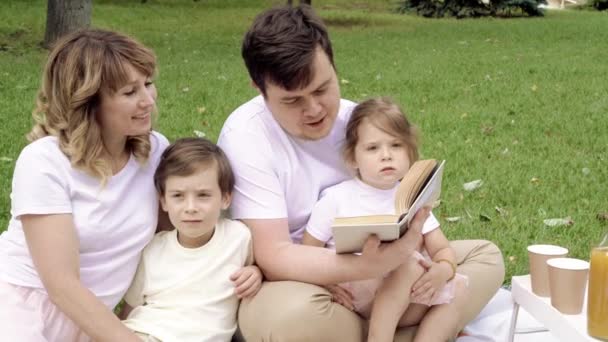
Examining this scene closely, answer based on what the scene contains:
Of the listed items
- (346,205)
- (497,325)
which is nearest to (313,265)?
(346,205)

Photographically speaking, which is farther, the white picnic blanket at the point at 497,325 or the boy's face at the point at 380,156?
the white picnic blanket at the point at 497,325

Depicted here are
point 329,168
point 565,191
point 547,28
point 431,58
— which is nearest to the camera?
point 329,168

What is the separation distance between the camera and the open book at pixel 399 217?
234 centimetres

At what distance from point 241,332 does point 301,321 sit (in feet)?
0.91

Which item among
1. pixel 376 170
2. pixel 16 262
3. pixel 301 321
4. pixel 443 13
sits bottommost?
pixel 443 13

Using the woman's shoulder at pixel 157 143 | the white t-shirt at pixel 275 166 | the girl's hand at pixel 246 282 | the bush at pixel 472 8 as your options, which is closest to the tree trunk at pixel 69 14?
the woman's shoulder at pixel 157 143

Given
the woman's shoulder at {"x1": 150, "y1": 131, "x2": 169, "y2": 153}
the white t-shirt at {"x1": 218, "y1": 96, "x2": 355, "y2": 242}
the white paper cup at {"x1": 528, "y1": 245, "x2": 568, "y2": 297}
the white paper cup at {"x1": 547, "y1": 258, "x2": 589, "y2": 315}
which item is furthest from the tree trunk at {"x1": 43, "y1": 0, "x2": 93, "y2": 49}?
A: the white paper cup at {"x1": 547, "y1": 258, "x2": 589, "y2": 315}

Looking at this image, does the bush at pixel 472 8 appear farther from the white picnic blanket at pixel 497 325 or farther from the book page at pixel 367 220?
the book page at pixel 367 220

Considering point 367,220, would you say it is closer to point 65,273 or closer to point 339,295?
point 339,295

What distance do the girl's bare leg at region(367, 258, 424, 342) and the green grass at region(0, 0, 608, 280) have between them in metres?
1.32

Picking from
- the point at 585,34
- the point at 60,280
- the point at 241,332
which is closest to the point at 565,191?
the point at 241,332

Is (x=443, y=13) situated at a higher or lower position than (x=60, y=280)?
lower

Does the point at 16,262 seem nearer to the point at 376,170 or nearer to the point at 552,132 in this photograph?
the point at 376,170

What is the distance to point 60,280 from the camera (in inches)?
96.7
